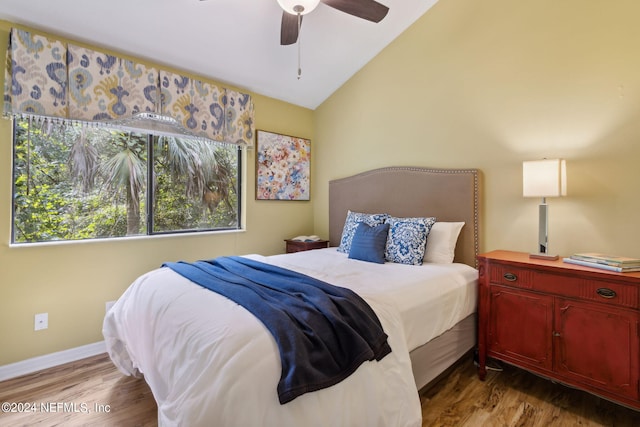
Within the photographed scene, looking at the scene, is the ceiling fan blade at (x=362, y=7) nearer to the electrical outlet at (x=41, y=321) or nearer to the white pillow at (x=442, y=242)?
the white pillow at (x=442, y=242)

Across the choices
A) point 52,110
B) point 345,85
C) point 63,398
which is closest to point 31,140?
point 52,110

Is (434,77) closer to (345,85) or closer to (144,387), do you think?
(345,85)

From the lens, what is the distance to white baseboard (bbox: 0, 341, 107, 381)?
2229 millimetres

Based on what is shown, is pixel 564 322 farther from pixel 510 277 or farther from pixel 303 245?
pixel 303 245

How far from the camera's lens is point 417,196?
2982 millimetres

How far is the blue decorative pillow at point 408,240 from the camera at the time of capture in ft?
8.13

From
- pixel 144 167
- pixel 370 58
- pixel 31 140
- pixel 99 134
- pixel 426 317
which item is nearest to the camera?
pixel 426 317

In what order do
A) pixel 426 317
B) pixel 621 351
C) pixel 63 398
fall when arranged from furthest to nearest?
pixel 63 398 < pixel 426 317 < pixel 621 351

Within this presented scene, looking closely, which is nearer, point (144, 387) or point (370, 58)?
point (144, 387)

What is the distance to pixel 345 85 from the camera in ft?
12.4

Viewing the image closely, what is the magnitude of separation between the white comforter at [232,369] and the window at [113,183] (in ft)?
3.95

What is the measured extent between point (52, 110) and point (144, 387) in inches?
83.0

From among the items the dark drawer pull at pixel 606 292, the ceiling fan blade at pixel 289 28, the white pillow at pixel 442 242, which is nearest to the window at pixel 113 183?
the ceiling fan blade at pixel 289 28

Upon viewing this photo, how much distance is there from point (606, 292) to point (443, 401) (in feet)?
3.68
